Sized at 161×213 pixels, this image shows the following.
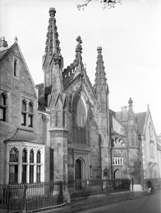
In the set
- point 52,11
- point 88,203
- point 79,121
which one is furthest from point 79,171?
point 52,11

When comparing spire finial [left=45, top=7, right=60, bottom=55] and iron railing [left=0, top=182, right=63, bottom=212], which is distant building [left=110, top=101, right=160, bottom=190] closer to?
spire finial [left=45, top=7, right=60, bottom=55]

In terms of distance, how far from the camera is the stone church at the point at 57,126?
1825cm

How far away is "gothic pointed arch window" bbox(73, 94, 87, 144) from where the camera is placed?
84.2ft

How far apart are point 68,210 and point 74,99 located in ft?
38.2

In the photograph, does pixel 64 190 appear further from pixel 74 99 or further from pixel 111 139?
pixel 111 139

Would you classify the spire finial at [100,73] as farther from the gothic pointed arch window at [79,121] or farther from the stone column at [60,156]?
the stone column at [60,156]

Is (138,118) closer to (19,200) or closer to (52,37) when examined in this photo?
(52,37)

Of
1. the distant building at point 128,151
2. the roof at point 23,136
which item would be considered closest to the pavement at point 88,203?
the distant building at point 128,151

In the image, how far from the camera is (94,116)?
2912 cm

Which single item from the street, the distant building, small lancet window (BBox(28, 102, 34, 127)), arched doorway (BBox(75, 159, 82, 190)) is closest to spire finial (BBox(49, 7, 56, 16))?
small lancet window (BBox(28, 102, 34, 127))

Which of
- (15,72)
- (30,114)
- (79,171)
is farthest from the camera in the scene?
(79,171)

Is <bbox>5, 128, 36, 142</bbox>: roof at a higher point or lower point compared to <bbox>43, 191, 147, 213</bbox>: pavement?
higher

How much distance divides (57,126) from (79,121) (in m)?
5.20

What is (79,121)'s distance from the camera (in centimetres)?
2634
